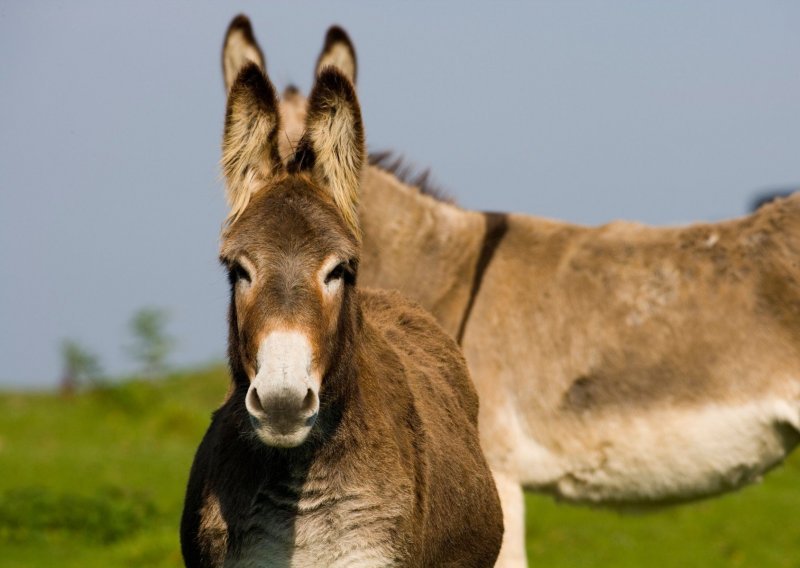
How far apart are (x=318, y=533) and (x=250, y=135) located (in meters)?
1.40

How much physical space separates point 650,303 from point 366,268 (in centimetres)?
181

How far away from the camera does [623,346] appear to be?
709 cm

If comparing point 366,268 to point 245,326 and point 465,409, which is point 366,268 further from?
point 245,326

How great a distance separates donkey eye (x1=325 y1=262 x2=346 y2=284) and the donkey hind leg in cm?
296

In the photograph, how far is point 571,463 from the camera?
7.03 meters

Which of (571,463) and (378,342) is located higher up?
(378,342)

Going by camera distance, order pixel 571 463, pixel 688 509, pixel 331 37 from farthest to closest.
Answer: pixel 688 509 < pixel 331 37 < pixel 571 463

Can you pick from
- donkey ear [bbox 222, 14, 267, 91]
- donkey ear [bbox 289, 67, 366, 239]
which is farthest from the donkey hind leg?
donkey ear [bbox 222, 14, 267, 91]

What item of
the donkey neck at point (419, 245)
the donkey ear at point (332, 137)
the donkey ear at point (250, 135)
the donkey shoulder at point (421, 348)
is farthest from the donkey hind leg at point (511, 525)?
the donkey ear at point (250, 135)

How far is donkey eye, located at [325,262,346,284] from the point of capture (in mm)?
3789

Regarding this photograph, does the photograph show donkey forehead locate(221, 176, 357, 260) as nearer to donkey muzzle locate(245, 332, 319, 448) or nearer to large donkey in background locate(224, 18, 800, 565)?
donkey muzzle locate(245, 332, 319, 448)

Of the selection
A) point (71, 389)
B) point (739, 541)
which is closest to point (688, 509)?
point (739, 541)

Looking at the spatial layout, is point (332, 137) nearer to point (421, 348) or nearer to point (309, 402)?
point (309, 402)

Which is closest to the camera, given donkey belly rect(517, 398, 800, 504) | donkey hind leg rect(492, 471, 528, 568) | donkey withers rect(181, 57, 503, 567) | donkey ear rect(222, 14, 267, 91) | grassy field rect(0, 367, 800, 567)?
donkey withers rect(181, 57, 503, 567)
